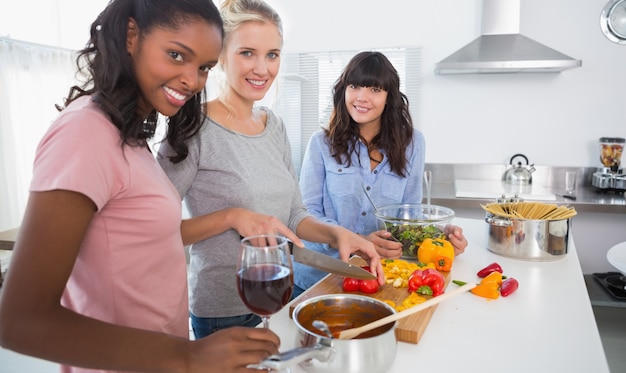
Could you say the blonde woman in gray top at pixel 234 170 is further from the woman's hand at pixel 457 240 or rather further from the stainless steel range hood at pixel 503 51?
the stainless steel range hood at pixel 503 51

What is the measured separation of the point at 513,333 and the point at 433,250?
430 millimetres

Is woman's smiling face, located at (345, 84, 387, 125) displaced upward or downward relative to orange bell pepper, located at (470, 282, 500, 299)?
upward

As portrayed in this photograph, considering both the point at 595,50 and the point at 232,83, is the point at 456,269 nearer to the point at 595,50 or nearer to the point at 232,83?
the point at 232,83

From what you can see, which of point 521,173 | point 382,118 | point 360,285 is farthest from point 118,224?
point 521,173

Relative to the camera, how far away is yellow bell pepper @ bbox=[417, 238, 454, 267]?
149 centimetres

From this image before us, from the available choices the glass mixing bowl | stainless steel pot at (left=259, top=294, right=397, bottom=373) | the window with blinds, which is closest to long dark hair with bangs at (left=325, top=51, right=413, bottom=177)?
the glass mixing bowl

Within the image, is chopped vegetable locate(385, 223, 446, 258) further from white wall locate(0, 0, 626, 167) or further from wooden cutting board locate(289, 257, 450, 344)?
white wall locate(0, 0, 626, 167)

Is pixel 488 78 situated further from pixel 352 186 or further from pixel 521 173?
pixel 352 186

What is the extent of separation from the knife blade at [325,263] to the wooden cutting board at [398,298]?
79 mm

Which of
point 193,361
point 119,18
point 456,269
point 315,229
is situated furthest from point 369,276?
point 119,18

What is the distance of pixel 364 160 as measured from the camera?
2.07 m

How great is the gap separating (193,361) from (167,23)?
0.57 meters

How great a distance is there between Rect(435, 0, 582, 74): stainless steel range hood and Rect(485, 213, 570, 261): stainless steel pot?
1.79m

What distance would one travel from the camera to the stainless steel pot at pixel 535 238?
1.60 m
